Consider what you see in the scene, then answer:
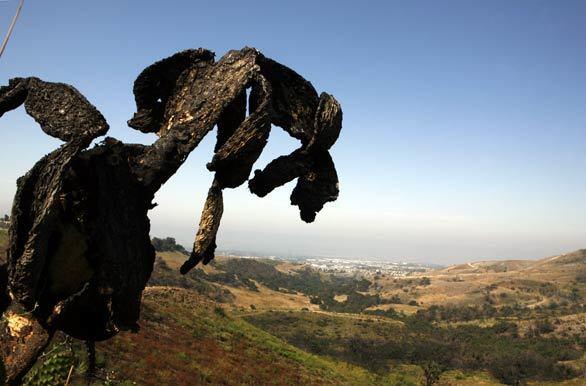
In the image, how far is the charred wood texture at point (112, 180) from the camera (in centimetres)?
404

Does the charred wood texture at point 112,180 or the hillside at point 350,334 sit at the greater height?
the charred wood texture at point 112,180

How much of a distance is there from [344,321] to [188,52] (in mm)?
82325

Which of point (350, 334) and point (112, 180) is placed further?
point (350, 334)

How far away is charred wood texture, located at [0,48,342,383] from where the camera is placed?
13.3 feet

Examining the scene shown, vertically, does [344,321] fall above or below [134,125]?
below

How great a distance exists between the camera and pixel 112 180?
170 inches

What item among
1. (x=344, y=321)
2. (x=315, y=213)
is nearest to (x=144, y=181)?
(x=315, y=213)

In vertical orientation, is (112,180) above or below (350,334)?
above

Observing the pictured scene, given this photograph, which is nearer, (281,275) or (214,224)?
(214,224)

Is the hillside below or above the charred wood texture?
below

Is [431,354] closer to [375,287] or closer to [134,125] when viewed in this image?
[134,125]

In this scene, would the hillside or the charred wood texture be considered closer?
the charred wood texture

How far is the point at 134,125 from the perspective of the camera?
5555 millimetres

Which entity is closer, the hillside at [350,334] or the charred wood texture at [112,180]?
the charred wood texture at [112,180]
